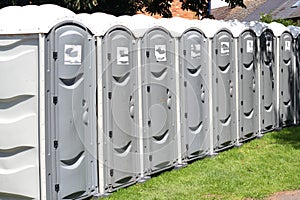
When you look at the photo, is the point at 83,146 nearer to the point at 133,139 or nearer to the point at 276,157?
the point at 133,139

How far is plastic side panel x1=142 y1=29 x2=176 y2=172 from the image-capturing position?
24.1 feet

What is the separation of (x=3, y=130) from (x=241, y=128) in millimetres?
5143

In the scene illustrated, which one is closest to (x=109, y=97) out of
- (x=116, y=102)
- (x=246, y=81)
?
(x=116, y=102)

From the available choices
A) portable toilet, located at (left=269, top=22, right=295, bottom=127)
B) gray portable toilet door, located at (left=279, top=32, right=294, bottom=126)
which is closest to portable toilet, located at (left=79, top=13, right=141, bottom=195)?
portable toilet, located at (left=269, top=22, right=295, bottom=127)

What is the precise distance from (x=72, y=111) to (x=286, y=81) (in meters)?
6.62

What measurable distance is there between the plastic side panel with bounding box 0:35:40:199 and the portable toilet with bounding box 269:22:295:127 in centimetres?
653

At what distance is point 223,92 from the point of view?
9273 millimetres

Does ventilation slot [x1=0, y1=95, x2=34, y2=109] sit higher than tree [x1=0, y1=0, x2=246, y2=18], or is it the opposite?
tree [x1=0, y1=0, x2=246, y2=18]

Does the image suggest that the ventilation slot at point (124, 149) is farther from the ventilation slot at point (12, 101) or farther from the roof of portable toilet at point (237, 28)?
the roof of portable toilet at point (237, 28)

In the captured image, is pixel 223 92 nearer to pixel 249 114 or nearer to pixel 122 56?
pixel 249 114

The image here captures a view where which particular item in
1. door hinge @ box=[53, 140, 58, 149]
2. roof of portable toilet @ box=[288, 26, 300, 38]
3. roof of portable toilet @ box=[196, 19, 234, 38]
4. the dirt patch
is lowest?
the dirt patch

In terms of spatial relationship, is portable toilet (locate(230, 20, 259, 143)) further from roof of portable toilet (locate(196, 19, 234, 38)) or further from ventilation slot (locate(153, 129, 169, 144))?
ventilation slot (locate(153, 129, 169, 144))

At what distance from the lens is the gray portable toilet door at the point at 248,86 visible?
987cm

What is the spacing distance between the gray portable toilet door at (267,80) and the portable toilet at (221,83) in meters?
1.24
